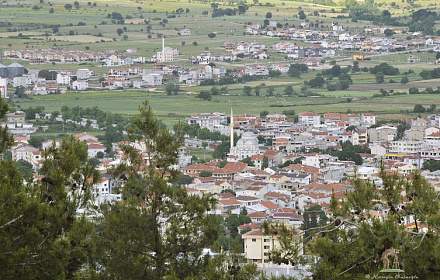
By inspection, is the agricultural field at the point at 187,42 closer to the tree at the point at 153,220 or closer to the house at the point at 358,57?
the house at the point at 358,57

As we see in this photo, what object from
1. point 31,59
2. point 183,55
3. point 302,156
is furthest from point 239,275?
point 183,55

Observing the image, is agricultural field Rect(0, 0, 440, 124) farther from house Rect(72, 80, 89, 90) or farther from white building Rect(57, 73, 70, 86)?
white building Rect(57, 73, 70, 86)

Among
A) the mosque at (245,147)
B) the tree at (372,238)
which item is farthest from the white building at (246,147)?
the tree at (372,238)

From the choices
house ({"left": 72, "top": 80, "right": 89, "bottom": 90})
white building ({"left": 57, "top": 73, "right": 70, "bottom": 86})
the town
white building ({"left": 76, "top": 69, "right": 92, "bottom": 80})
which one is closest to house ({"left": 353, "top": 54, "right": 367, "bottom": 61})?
the town

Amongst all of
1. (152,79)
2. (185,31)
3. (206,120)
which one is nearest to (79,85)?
(152,79)

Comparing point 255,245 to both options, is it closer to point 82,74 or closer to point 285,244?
point 285,244

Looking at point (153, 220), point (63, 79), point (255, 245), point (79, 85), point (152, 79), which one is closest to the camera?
point (153, 220)

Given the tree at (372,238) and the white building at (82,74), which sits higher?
the tree at (372,238)

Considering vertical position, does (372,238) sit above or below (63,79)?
above
